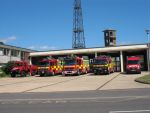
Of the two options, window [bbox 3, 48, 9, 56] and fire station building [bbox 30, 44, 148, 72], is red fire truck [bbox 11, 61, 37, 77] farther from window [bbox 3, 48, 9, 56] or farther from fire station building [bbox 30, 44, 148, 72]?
fire station building [bbox 30, 44, 148, 72]

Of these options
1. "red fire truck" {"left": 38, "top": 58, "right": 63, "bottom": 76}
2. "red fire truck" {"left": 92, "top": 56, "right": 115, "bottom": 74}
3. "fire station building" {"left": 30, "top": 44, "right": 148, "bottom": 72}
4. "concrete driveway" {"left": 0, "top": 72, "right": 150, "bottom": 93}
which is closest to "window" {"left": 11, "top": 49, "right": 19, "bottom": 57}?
"fire station building" {"left": 30, "top": 44, "right": 148, "bottom": 72}

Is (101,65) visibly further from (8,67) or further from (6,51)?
(6,51)

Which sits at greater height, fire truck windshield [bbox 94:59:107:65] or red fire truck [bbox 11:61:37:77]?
fire truck windshield [bbox 94:59:107:65]

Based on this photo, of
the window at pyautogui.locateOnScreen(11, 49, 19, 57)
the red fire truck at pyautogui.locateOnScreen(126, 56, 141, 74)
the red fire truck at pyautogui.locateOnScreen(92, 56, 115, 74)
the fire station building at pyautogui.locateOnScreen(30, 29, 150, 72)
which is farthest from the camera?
the window at pyautogui.locateOnScreen(11, 49, 19, 57)

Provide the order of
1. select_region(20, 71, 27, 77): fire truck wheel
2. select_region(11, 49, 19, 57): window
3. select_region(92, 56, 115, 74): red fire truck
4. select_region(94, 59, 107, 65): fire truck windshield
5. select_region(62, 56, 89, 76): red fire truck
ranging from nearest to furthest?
select_region(92, 56, 115, 74): red fire truck < select_region(94, 59, 107, 65): fire truck windshield < select_region(62, 56, 89, 76): red fire truck < select_region(20, 71, 27, 77): fire truck wheel < select_region(11, 49, 19, 57): window

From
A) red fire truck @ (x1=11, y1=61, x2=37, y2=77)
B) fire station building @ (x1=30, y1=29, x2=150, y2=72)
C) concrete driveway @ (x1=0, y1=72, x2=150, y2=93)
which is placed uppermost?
fire station building @ (x1=30, y1=29, x2=150, y2=72)

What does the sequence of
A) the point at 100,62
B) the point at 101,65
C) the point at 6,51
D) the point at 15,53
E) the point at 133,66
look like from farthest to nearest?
the point at 15,53
the point at 6,51
the point at 133,66
the point at 100,62
the point at 101,65

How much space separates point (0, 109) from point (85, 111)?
3.75 metres

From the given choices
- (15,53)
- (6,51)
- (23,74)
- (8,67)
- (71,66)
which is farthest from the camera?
(15,53)

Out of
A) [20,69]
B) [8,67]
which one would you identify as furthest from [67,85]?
[8,67]

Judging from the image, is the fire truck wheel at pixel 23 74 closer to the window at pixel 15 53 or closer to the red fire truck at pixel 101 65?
the red fire truck at pixel 101 65

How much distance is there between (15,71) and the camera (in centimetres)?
5278

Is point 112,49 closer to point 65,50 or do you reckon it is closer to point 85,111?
point 65,50

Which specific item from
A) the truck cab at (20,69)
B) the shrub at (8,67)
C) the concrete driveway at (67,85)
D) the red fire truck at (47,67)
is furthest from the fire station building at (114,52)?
the concrete driveway at (67,85)
